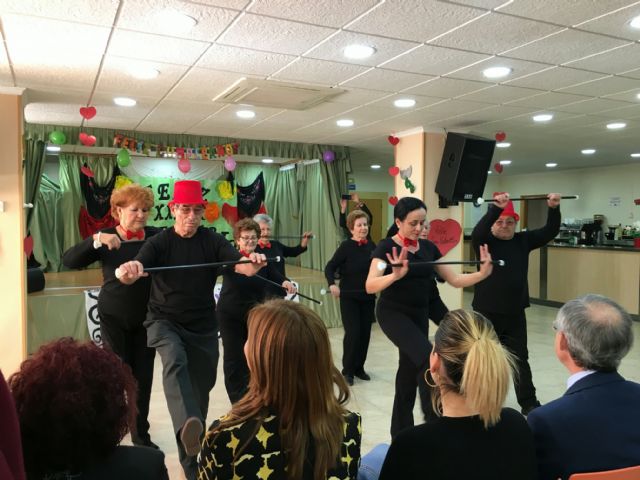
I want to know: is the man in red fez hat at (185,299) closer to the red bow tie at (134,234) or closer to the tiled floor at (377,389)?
the red bow tie at (134,234)

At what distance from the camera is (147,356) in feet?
9.82

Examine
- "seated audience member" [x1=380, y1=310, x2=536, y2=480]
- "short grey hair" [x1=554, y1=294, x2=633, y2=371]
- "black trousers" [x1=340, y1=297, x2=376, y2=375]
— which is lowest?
"black trousers" [x1=340, y1=297, x2=376, y2=375]

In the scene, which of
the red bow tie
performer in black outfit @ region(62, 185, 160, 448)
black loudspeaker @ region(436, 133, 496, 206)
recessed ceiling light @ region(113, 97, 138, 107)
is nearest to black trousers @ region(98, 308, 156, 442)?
performer in black outfit @ region(62, 185, 160, 448)

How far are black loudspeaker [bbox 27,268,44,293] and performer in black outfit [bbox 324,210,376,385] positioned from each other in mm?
3179

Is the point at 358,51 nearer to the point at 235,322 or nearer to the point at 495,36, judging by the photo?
the point at 495,36

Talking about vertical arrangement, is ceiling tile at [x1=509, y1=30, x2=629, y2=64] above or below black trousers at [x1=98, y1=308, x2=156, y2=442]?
above

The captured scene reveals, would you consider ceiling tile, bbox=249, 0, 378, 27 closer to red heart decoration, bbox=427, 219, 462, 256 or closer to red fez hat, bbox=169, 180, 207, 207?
red fez hat, bbox=169, 180, 207, 207

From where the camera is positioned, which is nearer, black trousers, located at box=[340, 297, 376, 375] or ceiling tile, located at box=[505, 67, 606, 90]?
ceiling tile, located at box=[505, 67, 606, 90]

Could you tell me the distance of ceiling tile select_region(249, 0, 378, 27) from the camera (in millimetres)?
2611

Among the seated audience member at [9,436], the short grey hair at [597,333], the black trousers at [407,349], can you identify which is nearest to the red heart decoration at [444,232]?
the black trousers at [407,349]

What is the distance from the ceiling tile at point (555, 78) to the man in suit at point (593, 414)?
2835 millimetres

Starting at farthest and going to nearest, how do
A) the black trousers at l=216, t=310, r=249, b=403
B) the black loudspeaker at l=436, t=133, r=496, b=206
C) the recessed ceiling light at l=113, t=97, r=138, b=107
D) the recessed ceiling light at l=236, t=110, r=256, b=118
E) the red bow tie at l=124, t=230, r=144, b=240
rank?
the black loudspeaker at l=436, t=133, r=496, b=206 < the recessed ceiling light at l=236, t=110, r=256, b=118 < the recessed ceiling light at l=113, t=97, r=138, b=107 < the black trousers at l=216, t=310, r=249, b=403 < the red bow tie at l=124, t=230, r=144, b=240

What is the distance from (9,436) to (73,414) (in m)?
0.24

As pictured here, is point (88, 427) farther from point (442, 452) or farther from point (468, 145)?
point (468, 145)
